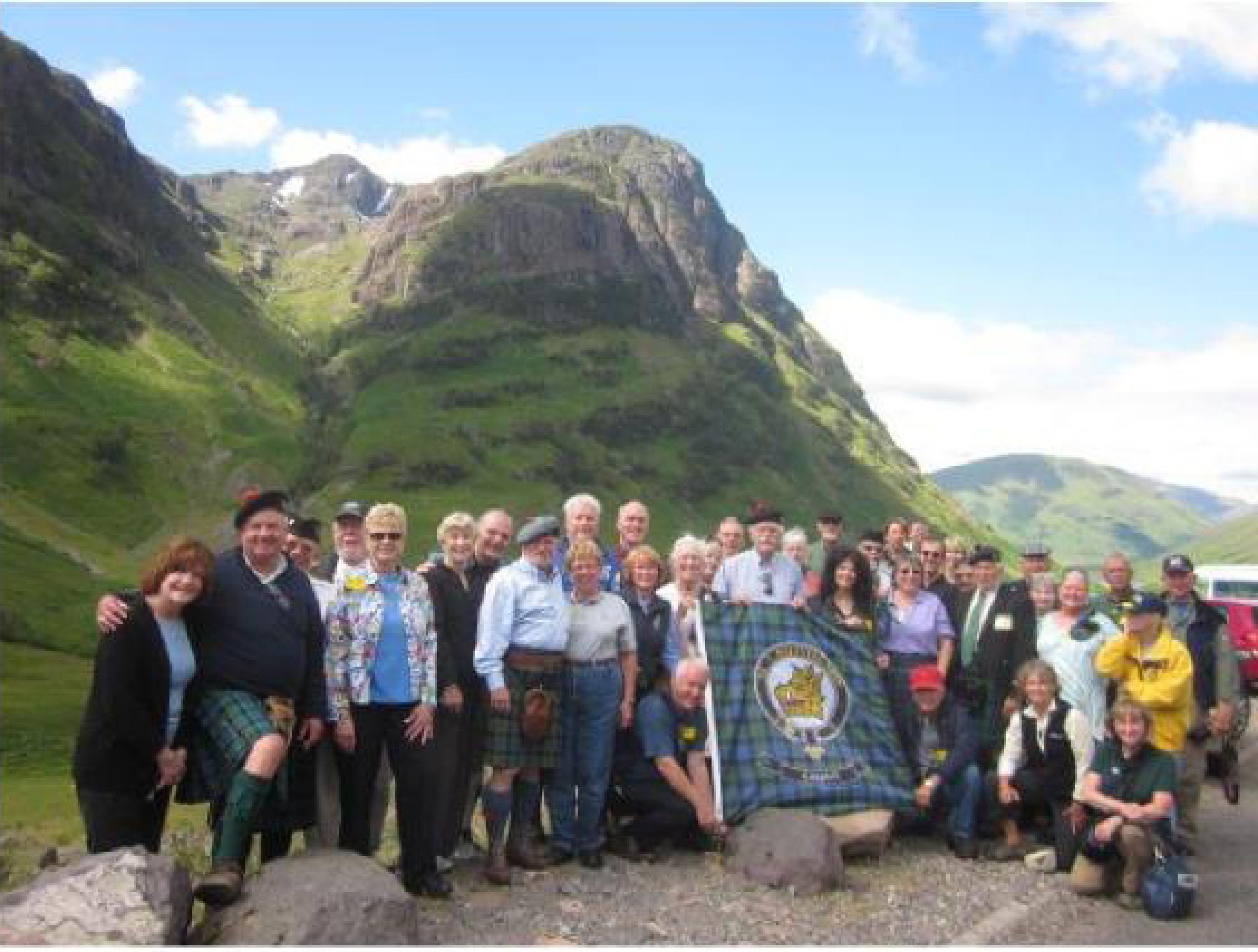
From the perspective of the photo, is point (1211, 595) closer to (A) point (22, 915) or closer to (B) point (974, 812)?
(B) point (974, 812)

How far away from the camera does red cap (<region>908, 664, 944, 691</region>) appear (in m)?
11.7

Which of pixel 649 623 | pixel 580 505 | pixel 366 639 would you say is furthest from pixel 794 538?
pixel 366 639

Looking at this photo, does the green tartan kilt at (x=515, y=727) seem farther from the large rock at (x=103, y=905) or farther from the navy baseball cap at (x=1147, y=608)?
the navy baseball cap at (x=1147, y=608)

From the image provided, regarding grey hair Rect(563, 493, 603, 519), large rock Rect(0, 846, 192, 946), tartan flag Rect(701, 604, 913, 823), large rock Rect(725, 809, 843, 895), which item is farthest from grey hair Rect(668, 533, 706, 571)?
large rock Rect(0, 846, 192, 946)

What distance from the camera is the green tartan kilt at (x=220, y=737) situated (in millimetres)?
7672

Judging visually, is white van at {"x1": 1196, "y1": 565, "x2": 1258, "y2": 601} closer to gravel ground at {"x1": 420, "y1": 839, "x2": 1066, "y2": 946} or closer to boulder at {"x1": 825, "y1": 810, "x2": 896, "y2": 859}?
boulder at {"x1": 825, "y1": 810, "x2": 896, "y2": 859}

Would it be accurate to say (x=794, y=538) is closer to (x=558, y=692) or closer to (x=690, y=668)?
(x=690, y=668)

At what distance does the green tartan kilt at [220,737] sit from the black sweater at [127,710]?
279 mm

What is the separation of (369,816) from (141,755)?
6.92ft

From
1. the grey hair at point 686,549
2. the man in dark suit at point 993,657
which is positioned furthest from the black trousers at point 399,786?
the man in dark suit at point 993,657

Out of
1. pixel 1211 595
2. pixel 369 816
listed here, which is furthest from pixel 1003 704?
pixel 1211 595

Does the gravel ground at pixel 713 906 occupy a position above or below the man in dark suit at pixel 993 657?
below

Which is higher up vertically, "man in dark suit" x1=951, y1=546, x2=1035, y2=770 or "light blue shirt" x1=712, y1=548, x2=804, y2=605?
"light blue shirt" x1=712, y1=548, x2=804, y2=605

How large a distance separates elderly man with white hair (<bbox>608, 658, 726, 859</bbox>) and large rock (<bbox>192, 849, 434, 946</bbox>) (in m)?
3.34
